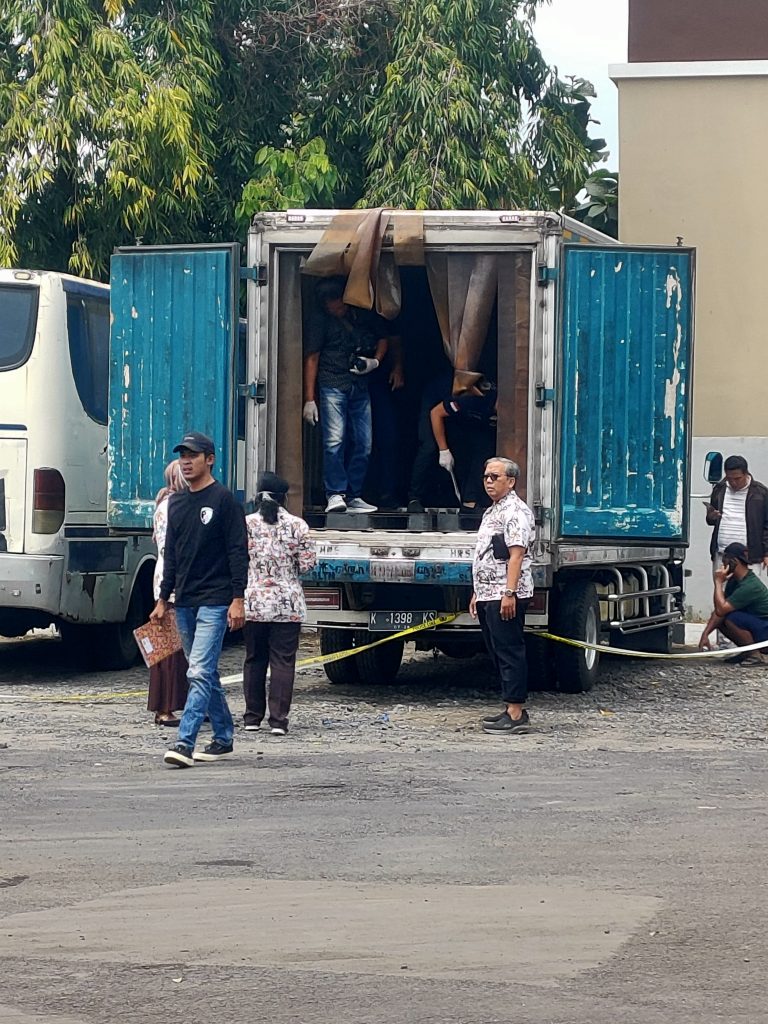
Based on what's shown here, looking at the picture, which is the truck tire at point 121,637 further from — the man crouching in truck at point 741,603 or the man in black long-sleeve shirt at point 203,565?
the man in black long-sleeve shirt at point 203,565

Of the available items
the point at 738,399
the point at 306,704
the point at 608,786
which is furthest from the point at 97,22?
the point at 608,786

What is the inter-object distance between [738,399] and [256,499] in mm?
10613

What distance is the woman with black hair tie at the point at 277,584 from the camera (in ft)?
37.6

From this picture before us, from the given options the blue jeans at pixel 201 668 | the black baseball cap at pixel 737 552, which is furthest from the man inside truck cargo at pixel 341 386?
the blue jeans at pixel 201 668

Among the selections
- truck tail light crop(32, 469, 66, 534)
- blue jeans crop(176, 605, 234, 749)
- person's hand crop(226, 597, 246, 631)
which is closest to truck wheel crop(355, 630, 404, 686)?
truck tail light crop(32, 469, 66, 534)

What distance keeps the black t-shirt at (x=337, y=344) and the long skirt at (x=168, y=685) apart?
3.13 m

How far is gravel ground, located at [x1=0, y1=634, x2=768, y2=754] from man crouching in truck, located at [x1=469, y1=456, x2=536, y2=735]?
268 mm

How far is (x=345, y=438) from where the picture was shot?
14.1 m

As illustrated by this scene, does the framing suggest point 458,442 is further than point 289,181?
No

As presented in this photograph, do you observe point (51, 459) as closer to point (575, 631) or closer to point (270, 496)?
point (270, 496)

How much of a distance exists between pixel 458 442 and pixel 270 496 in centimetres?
361

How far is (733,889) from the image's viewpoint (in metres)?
7.06

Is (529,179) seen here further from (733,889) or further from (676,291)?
(733,889)

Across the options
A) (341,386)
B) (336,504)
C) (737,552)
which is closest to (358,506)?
(336,504)
